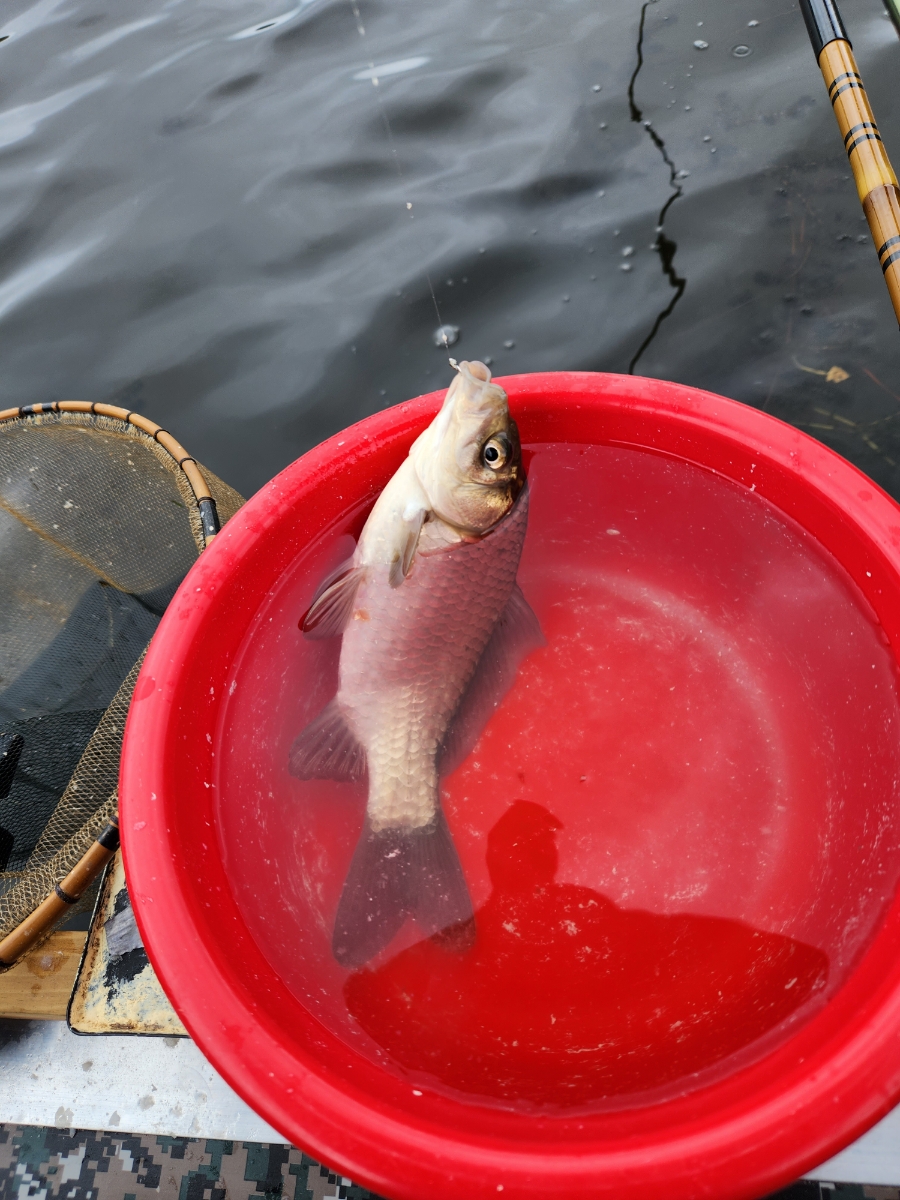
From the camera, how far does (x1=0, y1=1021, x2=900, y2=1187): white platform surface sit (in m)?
1.99

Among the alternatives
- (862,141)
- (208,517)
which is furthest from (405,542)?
(862,141)

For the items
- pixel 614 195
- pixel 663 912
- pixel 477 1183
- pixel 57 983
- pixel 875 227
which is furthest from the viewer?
pixel 614 195

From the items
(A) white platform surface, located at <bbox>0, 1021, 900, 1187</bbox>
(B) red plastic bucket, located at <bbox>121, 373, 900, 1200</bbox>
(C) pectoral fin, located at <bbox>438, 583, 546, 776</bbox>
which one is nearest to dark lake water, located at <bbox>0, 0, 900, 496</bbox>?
(B) red plastic bucket, located at <bbox>121, 373, 900, 1200</bbox>

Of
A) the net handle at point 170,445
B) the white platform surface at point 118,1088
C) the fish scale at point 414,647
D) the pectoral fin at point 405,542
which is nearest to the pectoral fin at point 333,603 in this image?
the fish scale at point 414,647

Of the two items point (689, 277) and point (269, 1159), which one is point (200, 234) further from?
point (269, 1159)

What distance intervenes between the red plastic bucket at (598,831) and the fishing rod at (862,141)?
49 centimetres

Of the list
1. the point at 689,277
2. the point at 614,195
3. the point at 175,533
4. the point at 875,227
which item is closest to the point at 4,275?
the point at 175,533

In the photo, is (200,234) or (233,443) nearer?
(233,443)

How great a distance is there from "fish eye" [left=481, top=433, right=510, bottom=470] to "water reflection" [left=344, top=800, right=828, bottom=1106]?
960 millimetres

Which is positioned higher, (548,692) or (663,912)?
(548,692)

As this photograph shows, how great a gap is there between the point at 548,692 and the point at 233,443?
1945 millimetres

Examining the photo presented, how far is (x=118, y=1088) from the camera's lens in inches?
80.5

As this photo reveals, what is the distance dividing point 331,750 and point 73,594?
1407mm

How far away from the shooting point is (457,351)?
3305 mm
